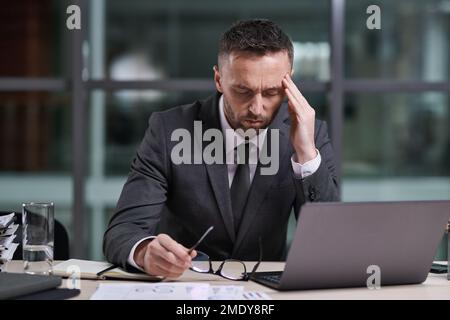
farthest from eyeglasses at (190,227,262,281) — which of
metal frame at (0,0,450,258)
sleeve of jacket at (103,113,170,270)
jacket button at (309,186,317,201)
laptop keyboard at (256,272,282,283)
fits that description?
metal frame at (0,0,450,258)

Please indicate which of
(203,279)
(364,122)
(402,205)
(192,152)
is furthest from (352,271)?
(364,122)

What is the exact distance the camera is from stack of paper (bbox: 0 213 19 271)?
67.5 inches

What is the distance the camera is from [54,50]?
3986mm

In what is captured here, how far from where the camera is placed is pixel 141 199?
6.40ft

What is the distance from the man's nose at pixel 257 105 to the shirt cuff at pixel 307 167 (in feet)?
0.60

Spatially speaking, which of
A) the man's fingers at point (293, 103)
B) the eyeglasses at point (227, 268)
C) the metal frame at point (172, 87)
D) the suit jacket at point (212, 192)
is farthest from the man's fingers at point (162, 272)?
the metal frame at point (172, 87)

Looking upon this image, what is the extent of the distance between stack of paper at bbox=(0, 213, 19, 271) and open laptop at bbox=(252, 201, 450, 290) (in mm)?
679

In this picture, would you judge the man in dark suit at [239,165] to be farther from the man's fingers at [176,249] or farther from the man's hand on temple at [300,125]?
the man's fingers at [176,249]

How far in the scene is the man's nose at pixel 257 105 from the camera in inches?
76.4

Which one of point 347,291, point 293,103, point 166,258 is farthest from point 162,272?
point 293,103

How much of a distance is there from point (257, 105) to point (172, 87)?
49.5 inches

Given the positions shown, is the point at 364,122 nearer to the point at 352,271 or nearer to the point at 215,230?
the point at 215,230

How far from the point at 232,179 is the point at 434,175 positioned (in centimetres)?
267

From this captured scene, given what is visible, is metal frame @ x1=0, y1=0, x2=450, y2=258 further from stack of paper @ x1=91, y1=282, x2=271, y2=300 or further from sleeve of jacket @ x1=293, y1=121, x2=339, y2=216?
stack of paper @ x1=91, y1=282, x2=271, y2=300
